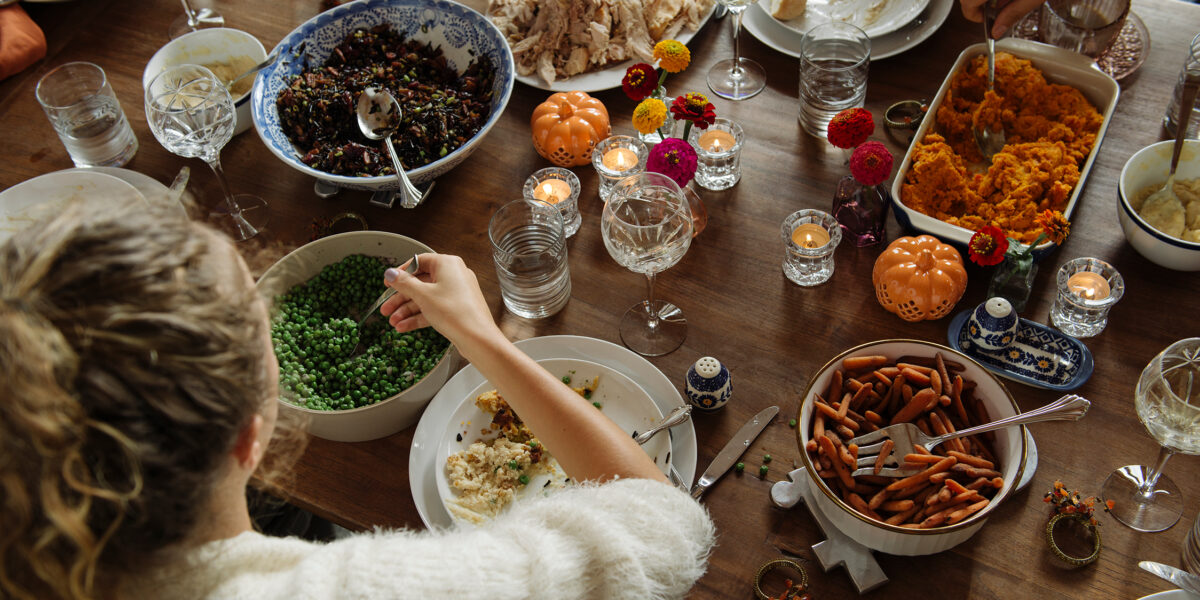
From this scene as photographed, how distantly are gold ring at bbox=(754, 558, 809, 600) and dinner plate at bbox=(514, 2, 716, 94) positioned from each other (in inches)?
47.2

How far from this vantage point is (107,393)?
2.56 ft

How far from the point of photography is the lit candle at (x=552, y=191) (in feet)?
5.72

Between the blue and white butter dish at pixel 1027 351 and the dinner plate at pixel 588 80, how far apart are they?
100cm

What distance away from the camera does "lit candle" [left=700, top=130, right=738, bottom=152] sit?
5.88 feet

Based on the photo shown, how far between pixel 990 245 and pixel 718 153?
1.89 ft

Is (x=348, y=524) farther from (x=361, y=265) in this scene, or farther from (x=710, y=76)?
(x=710, y=76)

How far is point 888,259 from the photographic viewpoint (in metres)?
1.56

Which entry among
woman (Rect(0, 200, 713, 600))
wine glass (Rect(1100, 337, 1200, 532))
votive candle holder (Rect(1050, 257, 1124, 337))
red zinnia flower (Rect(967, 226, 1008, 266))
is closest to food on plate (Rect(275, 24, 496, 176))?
woman (Rect(0, 200, 713, 600))

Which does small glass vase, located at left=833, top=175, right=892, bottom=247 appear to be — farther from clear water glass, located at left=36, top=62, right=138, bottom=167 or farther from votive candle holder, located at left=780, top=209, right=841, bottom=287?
clear water glass, located at left=36, top=62, right=138, bottom=167

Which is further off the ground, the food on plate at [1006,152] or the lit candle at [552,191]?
the food on plate at [1006,152]

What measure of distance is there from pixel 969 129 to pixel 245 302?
1.50 m

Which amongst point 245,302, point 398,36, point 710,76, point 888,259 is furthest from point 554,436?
point 398,36

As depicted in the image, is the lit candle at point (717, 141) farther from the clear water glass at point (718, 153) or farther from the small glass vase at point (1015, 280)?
the small glass vase at point (1015, 280)

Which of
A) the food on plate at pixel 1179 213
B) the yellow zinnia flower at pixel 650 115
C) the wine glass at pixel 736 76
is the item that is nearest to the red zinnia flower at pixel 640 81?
the yellow zinnia flower at pixel 650 115
